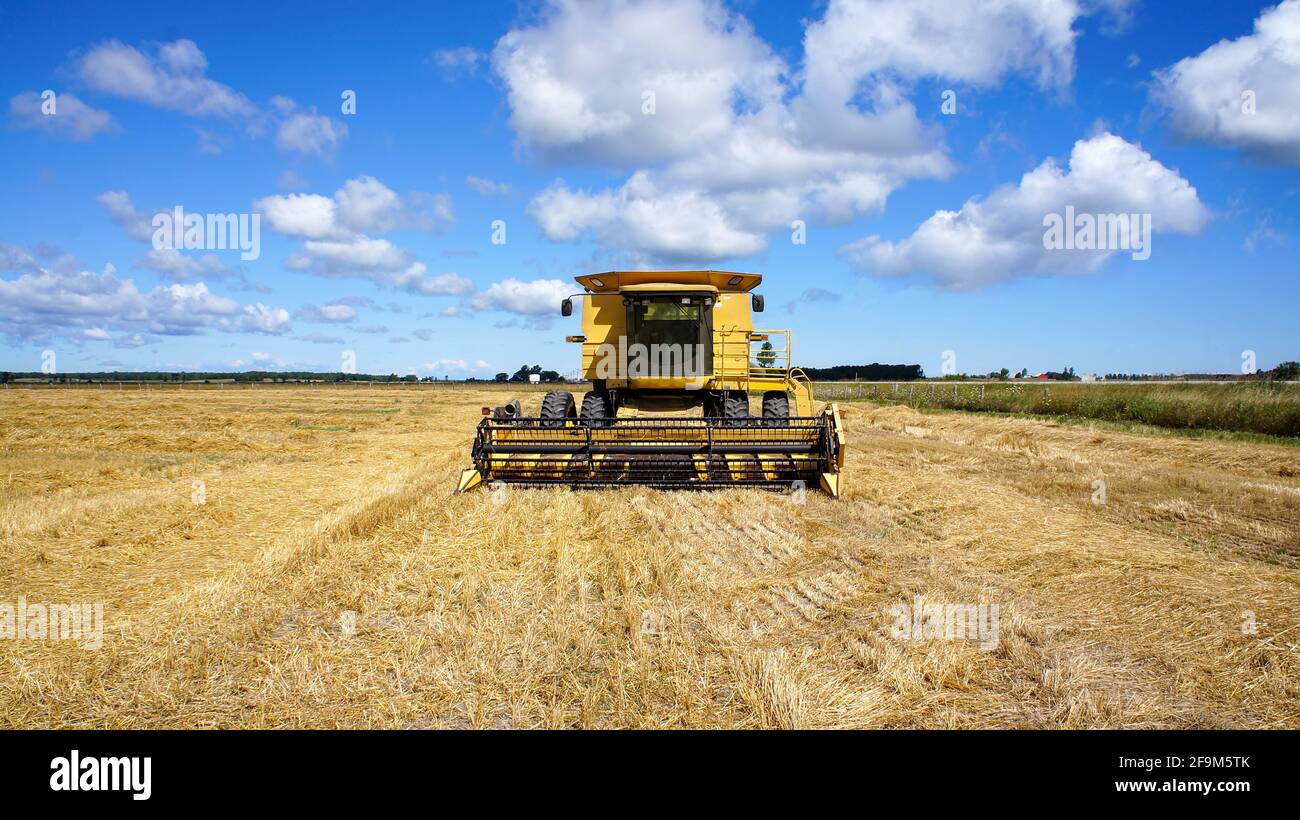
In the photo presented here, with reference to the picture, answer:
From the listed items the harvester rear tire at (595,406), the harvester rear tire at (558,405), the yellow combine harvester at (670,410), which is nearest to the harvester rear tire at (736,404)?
the yellow combine harvester at (670,410)

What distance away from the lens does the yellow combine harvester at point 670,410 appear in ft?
30.6

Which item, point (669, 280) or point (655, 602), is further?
point (669, 280)

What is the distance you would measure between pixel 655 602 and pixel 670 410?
788 cm

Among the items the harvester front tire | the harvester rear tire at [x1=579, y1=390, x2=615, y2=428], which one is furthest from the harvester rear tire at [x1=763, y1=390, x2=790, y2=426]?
the harvester rear tire at [x1=579, y1=390, x2=615, y2=428]

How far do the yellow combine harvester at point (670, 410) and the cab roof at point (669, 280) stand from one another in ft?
0.07

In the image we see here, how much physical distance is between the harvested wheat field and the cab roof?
437 cm

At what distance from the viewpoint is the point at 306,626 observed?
447 centimetres

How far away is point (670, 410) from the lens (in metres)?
12.6

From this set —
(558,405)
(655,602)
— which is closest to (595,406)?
(558,405)

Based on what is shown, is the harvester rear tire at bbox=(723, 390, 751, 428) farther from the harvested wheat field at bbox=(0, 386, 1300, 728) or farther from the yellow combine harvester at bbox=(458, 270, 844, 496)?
the harvested wheat field at bbox=(0, 386, 1300, 728)

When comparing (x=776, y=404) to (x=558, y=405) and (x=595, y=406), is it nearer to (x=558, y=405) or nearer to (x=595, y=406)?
(x=595, y=406)

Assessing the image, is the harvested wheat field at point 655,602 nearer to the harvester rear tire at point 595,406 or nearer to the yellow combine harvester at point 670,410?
the yellow combine harvester at point 670,410

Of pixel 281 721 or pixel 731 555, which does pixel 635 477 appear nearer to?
pixel 731 555
